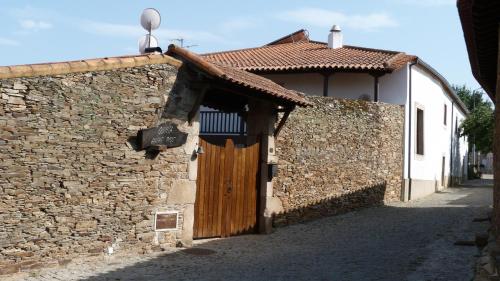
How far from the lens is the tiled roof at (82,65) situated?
600 cm

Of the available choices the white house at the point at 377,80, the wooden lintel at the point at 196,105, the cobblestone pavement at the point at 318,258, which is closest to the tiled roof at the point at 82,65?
the wooden lintel at the point at 196,105

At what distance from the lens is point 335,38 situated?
20.2 meters

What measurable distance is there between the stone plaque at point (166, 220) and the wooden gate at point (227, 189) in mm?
662

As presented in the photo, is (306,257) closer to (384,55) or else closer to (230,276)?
(230,276)

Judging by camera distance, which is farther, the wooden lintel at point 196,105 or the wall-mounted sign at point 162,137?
the wooden lintel at point 196,105

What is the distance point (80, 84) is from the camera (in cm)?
671

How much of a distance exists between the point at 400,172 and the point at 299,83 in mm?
4656

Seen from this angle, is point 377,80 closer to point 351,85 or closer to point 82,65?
point 351,85

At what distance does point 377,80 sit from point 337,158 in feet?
16.1

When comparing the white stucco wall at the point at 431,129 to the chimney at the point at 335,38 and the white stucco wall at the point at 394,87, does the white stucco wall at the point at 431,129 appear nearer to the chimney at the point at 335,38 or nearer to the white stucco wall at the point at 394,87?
the white stucco wall at the point at 394,87

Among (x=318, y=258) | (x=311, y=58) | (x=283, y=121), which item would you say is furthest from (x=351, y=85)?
(x=318, y=258)

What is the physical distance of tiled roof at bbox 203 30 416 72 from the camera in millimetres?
16297

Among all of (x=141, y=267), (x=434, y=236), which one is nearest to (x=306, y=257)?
(x=141, y=267)

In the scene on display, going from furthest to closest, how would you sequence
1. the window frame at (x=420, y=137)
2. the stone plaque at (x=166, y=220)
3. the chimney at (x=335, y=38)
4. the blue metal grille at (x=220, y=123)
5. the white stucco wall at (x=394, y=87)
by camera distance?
the chimney at (x=335, y=38), the window frame at (x=420, y=137), the white stucco wall at (x=394, y=87), the blue metal grille at (x=220, y=123), the stone plaque at (x=166, y=220)
